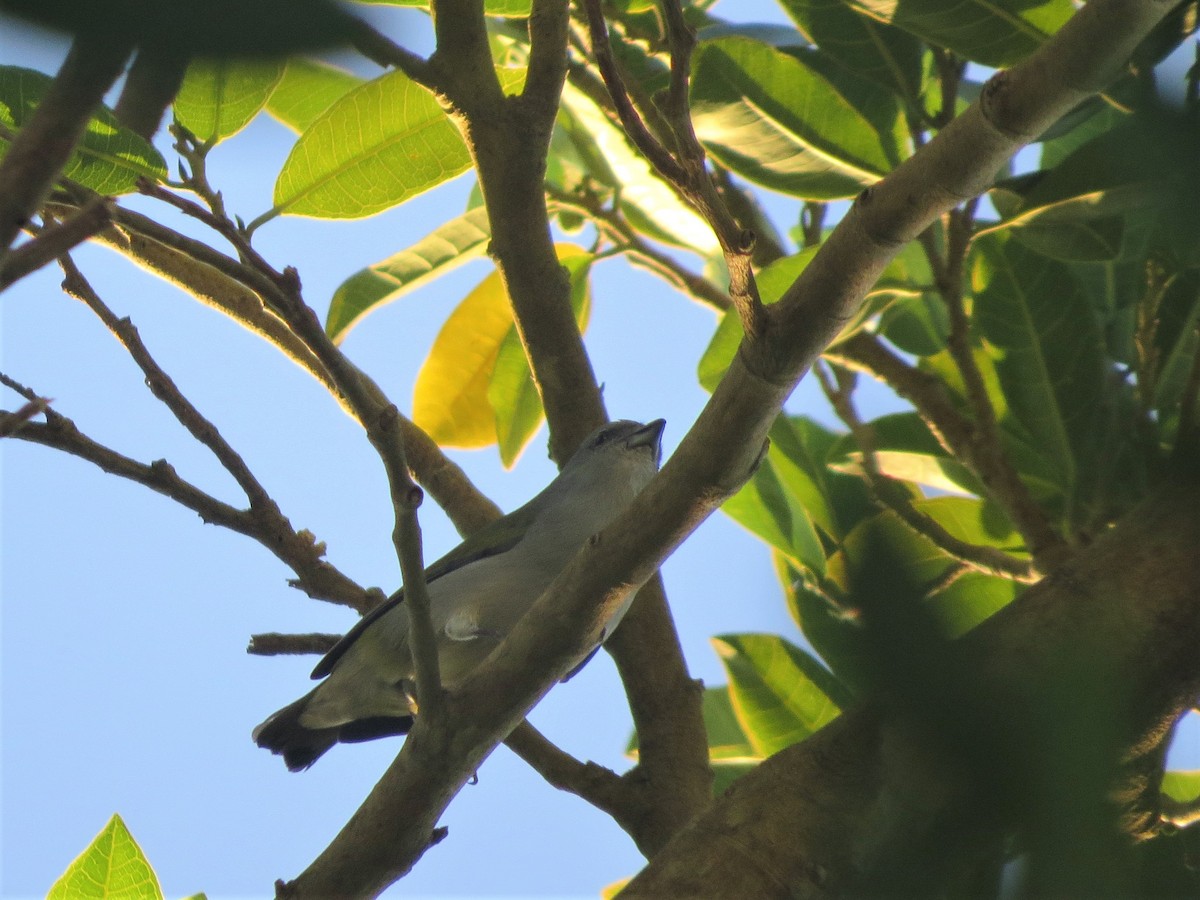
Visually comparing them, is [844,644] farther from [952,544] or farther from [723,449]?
[952,544]

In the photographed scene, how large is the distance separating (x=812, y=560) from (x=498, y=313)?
6.20ft

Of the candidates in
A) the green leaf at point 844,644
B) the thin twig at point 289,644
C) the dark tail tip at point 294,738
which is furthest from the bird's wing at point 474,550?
the green leaf at point 844,644

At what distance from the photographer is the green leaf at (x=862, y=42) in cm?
298

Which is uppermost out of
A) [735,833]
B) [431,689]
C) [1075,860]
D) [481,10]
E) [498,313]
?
[498,313]

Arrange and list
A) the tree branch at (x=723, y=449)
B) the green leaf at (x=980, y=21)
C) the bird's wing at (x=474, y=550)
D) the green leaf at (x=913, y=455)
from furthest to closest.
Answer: the bird's wing at (x=474, y=550) → the green leaf at (x=913, y=455) → the green leaf at (x=980, y=21) → the tree branch at (x=723, y=449)

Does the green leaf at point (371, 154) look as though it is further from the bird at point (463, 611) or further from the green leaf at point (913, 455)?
the green leaf at point (913, 455)

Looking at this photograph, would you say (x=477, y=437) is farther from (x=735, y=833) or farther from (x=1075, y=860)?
(x=1075, y=860)

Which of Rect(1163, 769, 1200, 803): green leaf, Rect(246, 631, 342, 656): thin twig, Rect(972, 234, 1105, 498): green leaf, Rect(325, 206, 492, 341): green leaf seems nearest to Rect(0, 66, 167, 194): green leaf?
Rect(246, 631, 342, 656): thin twig

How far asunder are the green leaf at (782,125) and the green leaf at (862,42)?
88mm

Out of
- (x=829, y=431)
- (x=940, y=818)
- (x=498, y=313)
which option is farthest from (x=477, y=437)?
(x=940, y=818)

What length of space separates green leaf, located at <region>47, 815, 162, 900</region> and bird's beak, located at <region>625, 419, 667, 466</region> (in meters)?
2.26

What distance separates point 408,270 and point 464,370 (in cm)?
57

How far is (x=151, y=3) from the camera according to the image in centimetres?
45

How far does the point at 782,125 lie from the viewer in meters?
Result: 3.05
